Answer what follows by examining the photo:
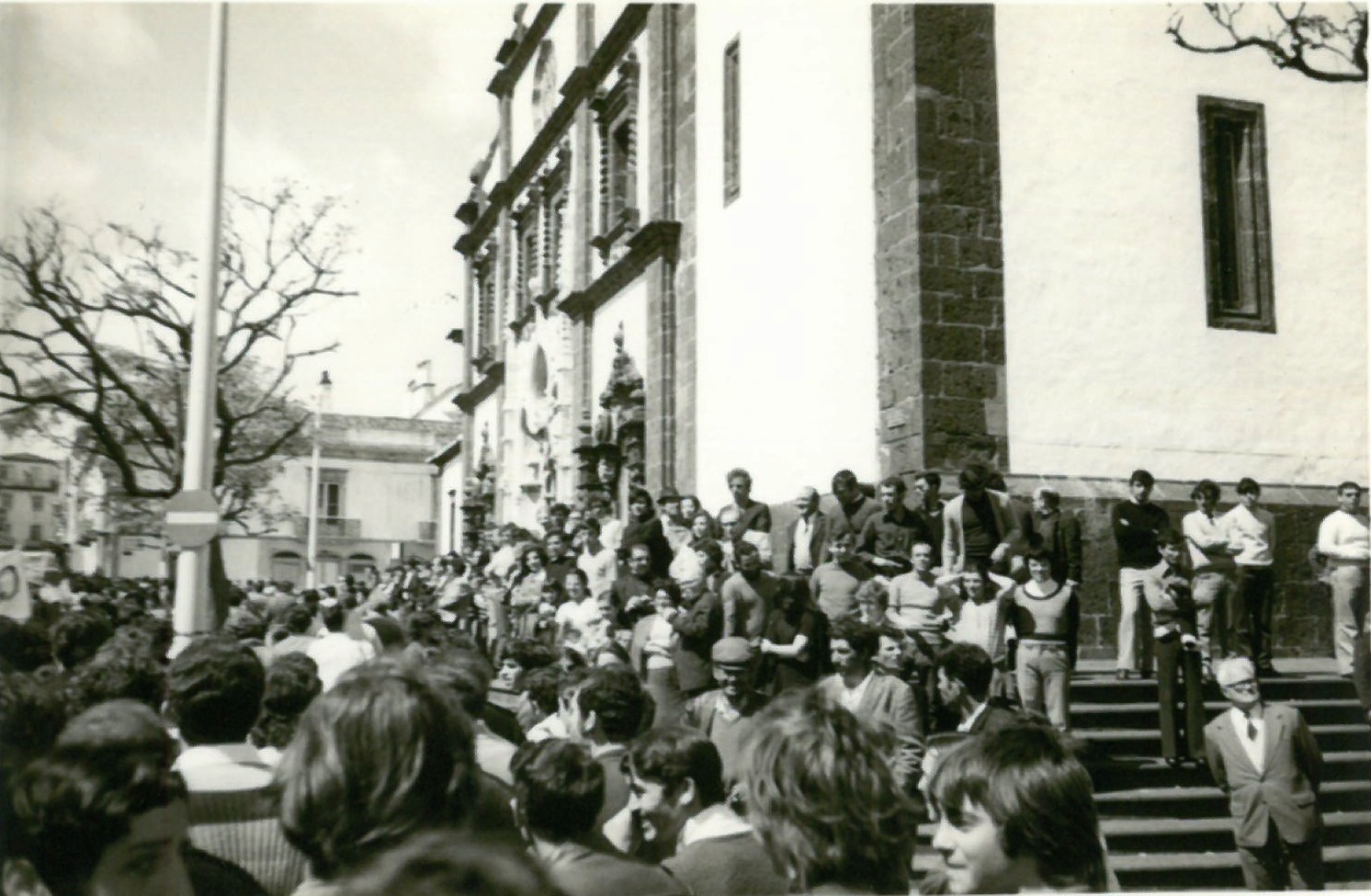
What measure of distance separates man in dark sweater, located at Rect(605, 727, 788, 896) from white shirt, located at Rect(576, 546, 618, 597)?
9574mm

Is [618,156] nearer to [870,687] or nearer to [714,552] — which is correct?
[714,552]

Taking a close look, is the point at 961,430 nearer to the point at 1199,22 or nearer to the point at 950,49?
the point at 950,49

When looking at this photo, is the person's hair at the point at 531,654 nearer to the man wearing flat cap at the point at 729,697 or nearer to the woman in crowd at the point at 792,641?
the man wearing flat cap at the point at 729,697

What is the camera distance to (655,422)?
19.5 meters

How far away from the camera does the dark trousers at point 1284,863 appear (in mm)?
6418

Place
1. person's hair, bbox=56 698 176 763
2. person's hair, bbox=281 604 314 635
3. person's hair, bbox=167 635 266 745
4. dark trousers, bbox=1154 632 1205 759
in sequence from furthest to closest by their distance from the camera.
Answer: dark trousers, bbox=1154 632 1205 759 → person's hair, bbox=281 604 314 635 → person's hair, bbox=167 635 266 745 → person's hair, bbox=56 698 176 763

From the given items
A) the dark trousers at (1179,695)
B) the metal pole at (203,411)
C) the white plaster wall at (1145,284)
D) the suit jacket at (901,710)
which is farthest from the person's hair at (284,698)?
the white plaster wall at (1145,284)

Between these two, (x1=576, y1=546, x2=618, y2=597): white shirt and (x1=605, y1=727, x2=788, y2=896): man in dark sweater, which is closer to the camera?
(x1=605, y1=727, x2=788, y2=896): man in dark sweater

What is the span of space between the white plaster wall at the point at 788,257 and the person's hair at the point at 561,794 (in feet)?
33.4

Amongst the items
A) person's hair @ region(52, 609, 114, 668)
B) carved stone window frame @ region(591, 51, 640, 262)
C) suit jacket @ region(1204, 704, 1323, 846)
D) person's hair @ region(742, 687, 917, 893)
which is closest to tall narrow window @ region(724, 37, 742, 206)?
carved stone window frame @ region(591, 51, 640, 262)

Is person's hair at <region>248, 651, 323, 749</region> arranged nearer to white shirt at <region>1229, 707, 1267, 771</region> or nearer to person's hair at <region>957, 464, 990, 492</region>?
white shirt at <region>1229, 707, 1267, 771</region>

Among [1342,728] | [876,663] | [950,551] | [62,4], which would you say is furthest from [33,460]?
[1342,728]

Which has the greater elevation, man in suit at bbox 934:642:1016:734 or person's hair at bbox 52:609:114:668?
person's hair at bbox 52:609:114:668

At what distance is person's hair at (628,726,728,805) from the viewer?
12.3 feet
